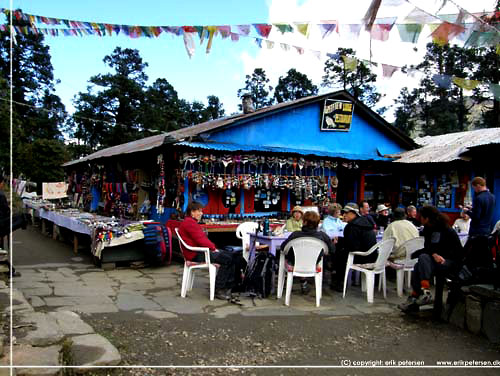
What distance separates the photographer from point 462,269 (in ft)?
15.8

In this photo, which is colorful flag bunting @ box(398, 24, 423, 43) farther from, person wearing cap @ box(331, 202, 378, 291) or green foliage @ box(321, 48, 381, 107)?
green foliage @ box(321, 48, 381, 107)

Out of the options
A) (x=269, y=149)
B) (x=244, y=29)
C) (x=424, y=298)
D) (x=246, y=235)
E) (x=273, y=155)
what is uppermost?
(x=244, y=29)

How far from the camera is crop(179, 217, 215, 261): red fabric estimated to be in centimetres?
567

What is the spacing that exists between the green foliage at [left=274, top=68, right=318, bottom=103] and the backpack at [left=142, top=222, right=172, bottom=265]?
30754 millimetres

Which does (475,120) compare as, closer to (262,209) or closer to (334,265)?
(262,209)

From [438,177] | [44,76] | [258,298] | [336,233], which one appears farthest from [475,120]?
[44,76]

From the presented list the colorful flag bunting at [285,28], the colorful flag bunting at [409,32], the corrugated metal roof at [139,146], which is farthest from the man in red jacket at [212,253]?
the colorful flag bunting at [409,32]

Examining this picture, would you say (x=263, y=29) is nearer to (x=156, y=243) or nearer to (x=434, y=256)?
(x=434, y=256)

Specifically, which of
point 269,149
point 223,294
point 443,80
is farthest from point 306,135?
point 223,294

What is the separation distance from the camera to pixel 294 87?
38188 mm

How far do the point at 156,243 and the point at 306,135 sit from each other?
5.44 metres

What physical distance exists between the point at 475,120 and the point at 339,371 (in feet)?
97.9

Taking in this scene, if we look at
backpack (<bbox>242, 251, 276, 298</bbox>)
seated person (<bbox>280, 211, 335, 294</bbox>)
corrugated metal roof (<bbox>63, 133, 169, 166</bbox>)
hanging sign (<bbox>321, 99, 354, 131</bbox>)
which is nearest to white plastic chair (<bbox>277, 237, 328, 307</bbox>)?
seated person (<bbox>280, 211, 335, 294</bbox>)

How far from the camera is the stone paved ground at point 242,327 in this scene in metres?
3.74
